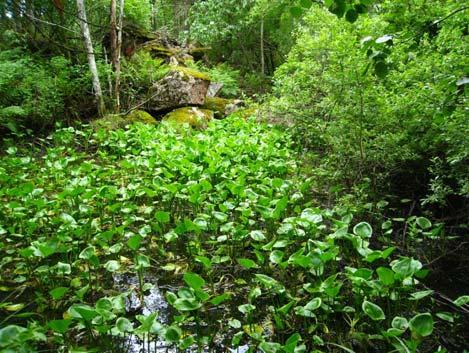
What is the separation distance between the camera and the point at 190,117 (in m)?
8.49

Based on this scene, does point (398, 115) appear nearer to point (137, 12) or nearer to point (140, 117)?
point (140, 117)

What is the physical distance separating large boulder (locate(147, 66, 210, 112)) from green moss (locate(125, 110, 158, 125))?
537 millimetres

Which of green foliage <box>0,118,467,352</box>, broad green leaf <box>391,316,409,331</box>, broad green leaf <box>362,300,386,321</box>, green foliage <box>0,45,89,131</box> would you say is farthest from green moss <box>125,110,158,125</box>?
broad green leaf <box>391,316,409,331</box>

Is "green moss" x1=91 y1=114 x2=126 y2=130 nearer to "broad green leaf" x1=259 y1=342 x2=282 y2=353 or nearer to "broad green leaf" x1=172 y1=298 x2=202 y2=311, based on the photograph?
"broad green leaf" x1=172 y1=298 x2=202 y2=311

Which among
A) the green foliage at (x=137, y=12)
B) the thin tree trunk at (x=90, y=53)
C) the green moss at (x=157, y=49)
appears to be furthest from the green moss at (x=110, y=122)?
the green foliage at (x=137, y=12)

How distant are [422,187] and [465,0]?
2.18 m

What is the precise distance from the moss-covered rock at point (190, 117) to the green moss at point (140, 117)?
1.04 feet

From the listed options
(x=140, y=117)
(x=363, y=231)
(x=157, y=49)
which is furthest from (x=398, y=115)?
(x=157, y=49)

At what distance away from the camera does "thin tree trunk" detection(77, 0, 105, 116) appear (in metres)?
7.27

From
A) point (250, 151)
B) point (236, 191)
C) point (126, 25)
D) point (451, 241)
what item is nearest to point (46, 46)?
point (126, 25)

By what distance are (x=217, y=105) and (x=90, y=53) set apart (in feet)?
11.8

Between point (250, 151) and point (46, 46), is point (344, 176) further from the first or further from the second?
point (46, 46)

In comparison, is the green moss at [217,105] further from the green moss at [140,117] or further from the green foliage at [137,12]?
the green foliage at [137,12]

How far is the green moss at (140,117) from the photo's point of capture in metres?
8.22
